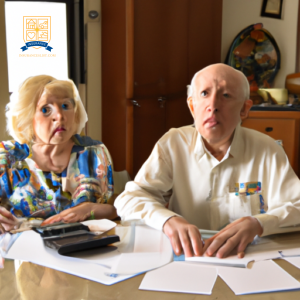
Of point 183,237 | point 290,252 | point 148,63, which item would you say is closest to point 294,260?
point 290,252

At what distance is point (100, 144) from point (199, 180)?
1.37ft

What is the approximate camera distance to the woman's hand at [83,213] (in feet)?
4.18

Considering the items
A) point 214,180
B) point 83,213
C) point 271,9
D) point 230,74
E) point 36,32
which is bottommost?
point 83,213

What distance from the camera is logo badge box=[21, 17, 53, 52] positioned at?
53.7 inches

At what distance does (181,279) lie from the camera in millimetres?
771

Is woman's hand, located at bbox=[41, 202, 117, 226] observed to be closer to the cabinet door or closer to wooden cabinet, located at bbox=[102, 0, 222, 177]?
wooden cabinet, located at bbox=[102, 0, 222, 177]

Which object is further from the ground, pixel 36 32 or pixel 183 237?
pixel 36 32

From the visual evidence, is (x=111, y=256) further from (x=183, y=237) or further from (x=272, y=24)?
(x=272, y=24)

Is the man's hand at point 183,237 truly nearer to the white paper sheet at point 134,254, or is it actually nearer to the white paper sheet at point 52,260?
the white paper sheet at point 134,254

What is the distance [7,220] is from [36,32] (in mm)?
672

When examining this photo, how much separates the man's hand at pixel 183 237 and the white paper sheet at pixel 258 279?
95 millimetres

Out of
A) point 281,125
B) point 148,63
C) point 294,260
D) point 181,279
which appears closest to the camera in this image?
point 181,279

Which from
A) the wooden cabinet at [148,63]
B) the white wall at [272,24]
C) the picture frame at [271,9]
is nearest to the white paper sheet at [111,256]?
the wooden cabinet at [148,63]

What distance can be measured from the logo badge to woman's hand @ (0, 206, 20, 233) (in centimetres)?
58
